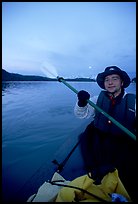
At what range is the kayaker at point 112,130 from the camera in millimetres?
2561

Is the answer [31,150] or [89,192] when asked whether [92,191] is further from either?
[31,150]

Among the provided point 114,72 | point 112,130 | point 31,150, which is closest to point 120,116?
point 112,130

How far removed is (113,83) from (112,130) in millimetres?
710

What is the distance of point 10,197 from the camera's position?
8.78ft

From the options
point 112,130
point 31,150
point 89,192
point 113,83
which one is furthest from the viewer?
point 31,150

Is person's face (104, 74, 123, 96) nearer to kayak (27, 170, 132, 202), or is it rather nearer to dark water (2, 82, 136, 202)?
dark water (2, 82, 136, 202)

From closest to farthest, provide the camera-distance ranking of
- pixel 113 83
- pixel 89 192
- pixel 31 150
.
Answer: pixel 89 192, pixel 113 83, pixel 31 150

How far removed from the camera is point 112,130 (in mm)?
2916

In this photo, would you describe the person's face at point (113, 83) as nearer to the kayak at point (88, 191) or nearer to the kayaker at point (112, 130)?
the kayaker at point (112, 130)

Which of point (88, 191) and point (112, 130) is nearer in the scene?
point (88, 191)

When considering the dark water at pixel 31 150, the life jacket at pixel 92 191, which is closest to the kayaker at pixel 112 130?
the dark water at pixel 31 150

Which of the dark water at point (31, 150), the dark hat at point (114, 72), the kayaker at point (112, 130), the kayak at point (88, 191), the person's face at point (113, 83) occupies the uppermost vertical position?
the dark hat at point (114, 72)

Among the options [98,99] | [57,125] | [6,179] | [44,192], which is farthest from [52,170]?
[57,125]

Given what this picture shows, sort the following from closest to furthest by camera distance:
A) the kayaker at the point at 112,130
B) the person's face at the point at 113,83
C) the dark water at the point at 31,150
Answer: the kayaker at the point at 112,130, the dark water at the point at 31,150, the person's face at the point at 113,83
